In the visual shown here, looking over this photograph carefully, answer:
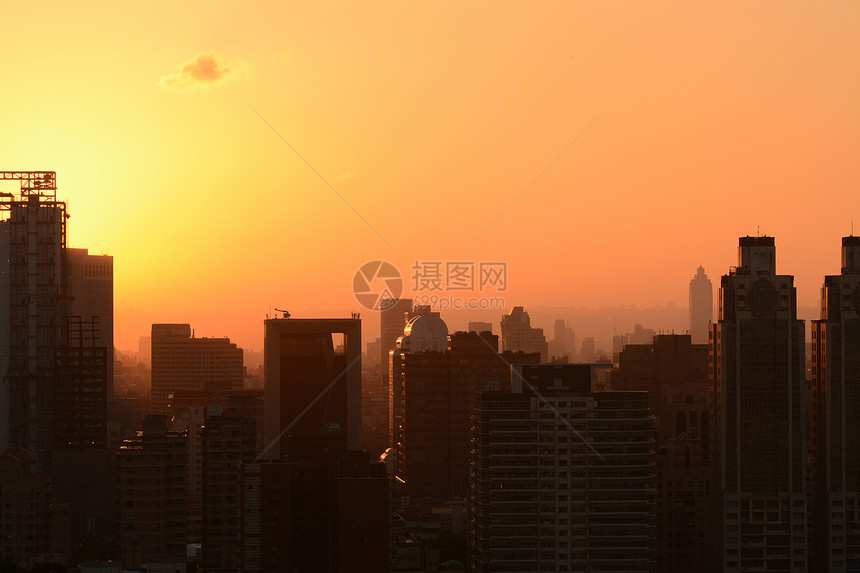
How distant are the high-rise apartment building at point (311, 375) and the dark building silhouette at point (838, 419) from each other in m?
36.8

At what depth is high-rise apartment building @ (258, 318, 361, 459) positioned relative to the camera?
362 feet

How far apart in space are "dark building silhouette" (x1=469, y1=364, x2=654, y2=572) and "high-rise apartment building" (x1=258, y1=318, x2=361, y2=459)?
26821mm

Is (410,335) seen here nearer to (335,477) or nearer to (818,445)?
(818,445)

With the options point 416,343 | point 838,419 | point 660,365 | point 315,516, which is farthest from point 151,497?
point 660,365

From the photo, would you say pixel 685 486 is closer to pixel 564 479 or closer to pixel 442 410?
pixel 564 479

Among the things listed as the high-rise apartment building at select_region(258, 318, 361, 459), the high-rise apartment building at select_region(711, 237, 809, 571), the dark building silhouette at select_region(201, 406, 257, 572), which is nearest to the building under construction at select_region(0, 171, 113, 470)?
the high-rise apartment building at select_region(258, 318, 361, 459)

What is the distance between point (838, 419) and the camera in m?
102

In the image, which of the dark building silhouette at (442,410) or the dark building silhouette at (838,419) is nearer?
the dark building silhouette at (838,419)

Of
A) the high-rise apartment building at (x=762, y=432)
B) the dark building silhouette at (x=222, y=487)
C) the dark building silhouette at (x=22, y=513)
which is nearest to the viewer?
the dark building silhouette at (x=222, y=487)

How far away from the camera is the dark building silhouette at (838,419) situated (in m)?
101

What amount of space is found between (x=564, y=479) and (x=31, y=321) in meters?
58.9

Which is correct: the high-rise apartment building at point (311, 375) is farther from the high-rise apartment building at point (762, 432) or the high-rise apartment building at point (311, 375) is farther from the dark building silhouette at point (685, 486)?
the high-rise apartment building at point (762, 432)

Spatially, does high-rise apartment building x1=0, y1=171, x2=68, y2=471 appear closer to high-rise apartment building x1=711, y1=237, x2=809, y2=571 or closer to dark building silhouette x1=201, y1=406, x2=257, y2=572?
dark building silhouette x1=201, y1=406, x2=257, y2=572

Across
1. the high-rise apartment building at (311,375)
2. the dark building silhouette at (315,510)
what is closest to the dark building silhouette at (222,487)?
the dark building silhouette at (315,510)
